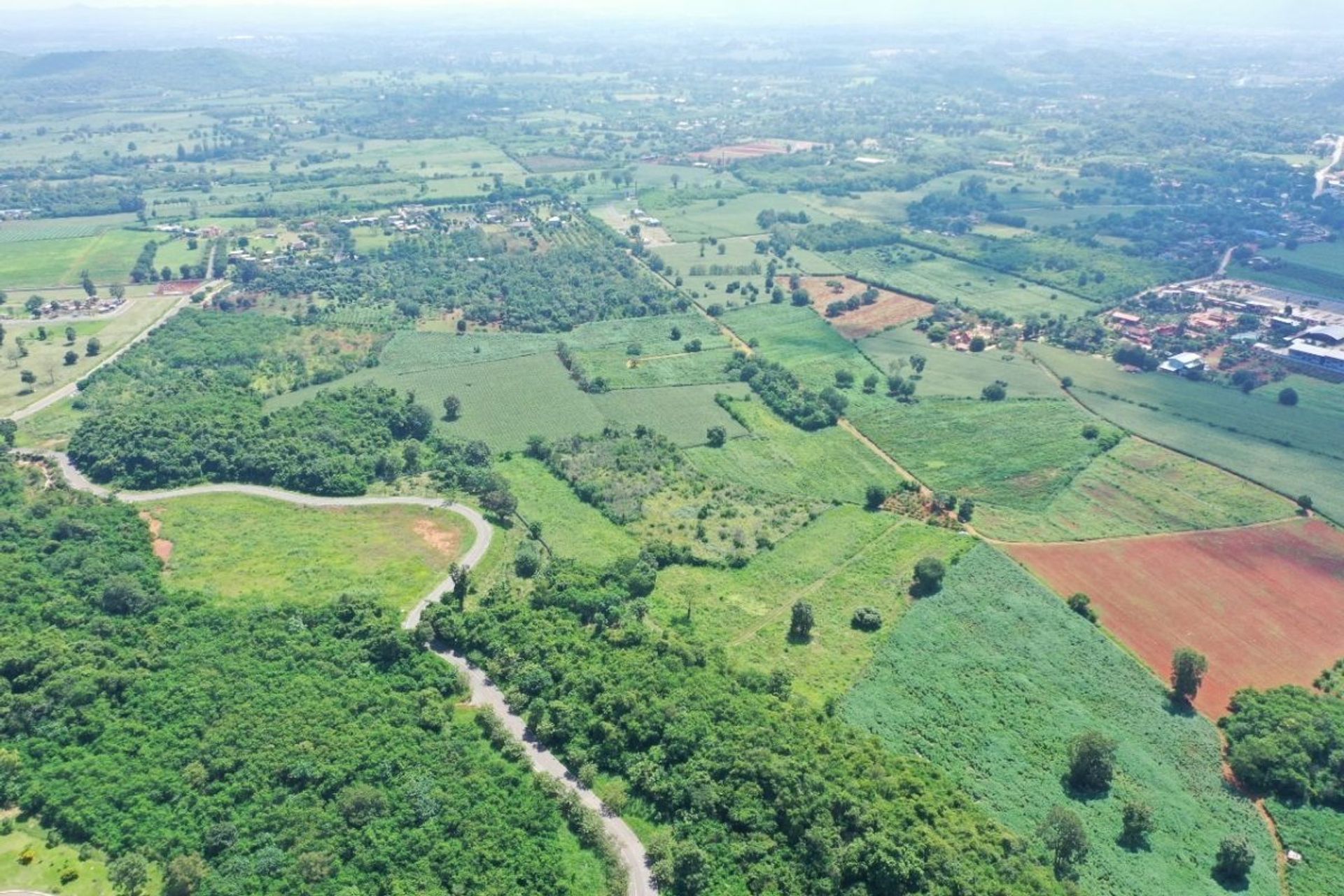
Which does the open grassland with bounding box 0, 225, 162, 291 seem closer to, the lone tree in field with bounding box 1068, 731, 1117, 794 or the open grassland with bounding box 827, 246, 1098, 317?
the open grassland with bounding box 827, 246, 1098, 317

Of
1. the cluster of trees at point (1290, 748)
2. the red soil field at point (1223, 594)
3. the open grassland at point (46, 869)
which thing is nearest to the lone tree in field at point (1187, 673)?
the red soil field at point (1223, 594)

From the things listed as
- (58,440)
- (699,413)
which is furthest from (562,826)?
(58,440)

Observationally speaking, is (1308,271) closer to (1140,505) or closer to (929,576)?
(1140,505)

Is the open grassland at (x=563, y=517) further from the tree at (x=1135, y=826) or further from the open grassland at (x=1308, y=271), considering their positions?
the open grassland at (x=1308, y=271)

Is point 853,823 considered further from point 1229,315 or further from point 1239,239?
point 1239,239

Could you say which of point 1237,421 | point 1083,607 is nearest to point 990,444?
point 1083,607

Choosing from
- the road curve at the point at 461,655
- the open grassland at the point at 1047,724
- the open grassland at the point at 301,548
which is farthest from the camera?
the open grassland at the point at 301,548
